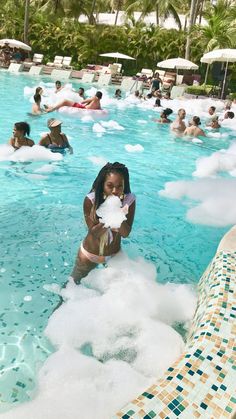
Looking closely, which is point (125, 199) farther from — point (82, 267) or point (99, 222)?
point (82, 267)

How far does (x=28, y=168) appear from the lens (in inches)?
317

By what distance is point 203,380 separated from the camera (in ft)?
8.25

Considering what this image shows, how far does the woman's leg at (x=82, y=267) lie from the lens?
13.4ft

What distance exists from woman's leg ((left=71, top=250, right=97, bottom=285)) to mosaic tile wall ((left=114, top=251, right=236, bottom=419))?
1235mm

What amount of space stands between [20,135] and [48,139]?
0.65 metres

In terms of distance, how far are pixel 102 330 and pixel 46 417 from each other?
3.65 feet

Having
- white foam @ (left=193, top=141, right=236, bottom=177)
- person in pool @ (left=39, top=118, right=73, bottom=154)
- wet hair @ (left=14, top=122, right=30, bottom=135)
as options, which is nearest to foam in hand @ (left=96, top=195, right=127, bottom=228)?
wet hair @ (left=14, top=122, right=30, bottom=135)

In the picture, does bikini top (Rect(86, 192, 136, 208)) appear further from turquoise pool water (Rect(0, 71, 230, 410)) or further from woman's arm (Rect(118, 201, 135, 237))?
turquoise pool water (Rect(0, 71, 230, 410))

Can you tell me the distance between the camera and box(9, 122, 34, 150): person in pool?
802 cm

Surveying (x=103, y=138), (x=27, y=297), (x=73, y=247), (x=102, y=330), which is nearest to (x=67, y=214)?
(x=73, y=247)

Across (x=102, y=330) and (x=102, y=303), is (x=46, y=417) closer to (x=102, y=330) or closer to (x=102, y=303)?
(x=102, y=330)

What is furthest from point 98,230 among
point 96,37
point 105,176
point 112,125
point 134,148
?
point 96,37

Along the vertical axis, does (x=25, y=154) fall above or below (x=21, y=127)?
below

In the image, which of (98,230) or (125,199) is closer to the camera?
(125,199)
